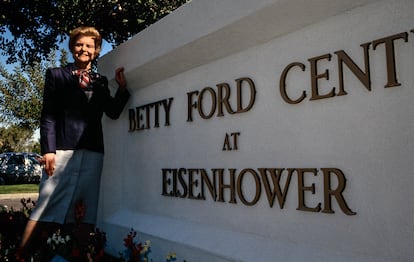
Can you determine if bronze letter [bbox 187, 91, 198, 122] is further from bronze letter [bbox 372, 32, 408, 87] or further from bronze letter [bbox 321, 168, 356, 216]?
bronze letter [bbox 372, 32, 408, 87]

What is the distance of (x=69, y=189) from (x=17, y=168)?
19730mm

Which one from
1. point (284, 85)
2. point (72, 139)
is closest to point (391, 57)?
point (284, 85)

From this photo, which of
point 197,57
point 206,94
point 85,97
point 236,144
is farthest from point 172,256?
point 85,97

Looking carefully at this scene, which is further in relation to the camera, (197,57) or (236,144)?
(197,57)

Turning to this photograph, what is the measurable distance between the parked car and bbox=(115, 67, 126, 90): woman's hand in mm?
18939

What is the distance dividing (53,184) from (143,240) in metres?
0.86

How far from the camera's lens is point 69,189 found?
3393mm

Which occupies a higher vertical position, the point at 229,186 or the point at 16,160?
the point at 16,160

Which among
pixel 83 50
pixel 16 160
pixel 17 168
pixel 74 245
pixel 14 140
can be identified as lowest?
pixel 74 245

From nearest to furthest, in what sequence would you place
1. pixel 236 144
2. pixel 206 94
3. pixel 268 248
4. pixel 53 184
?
pixel 268 248 → pixel 236 144 → pixel 206 94 → pixel 53 184

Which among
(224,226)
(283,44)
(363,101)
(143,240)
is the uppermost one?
(283,44)

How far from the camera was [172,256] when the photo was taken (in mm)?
2543

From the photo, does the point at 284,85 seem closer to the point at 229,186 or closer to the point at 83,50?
the point at 229,186

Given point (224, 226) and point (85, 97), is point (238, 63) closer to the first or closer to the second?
point (224, 226)
